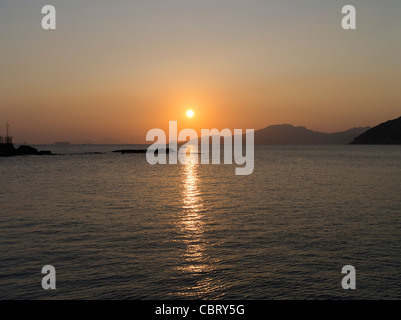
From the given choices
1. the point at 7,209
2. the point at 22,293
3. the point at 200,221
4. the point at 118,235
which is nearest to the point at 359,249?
the point at 200,221

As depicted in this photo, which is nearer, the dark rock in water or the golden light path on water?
the golden light path on water

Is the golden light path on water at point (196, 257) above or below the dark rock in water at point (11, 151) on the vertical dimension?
below

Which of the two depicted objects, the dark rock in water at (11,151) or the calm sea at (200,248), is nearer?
the calm sea at (200,248)

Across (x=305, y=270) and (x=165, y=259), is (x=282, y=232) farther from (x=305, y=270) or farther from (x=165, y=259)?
(x=165, y=259)

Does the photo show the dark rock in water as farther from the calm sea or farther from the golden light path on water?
the golden light path on water

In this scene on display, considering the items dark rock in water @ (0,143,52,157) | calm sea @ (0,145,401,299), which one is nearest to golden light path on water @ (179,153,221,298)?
calm sea @ (0,145,401,299)

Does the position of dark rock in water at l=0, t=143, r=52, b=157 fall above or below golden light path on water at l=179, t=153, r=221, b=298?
above

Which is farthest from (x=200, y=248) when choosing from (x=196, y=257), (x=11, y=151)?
(x=11, y=151)

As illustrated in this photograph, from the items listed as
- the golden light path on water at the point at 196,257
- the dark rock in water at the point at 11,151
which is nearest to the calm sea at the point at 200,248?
the golden light path on water at the point at 196,257

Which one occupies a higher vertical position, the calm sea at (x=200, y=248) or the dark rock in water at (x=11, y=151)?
the dark rock in water at (x=11, y=151)

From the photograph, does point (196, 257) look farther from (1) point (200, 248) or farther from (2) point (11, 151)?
(2) point (11, 151)

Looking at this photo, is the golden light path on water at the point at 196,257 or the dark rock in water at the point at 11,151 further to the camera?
the dark rock in water at the point at 11,151

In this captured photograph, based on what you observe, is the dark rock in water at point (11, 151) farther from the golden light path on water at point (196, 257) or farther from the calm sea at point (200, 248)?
the golden light path on water at point (196, 257)

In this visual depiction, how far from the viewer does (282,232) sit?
2127 centimetres
